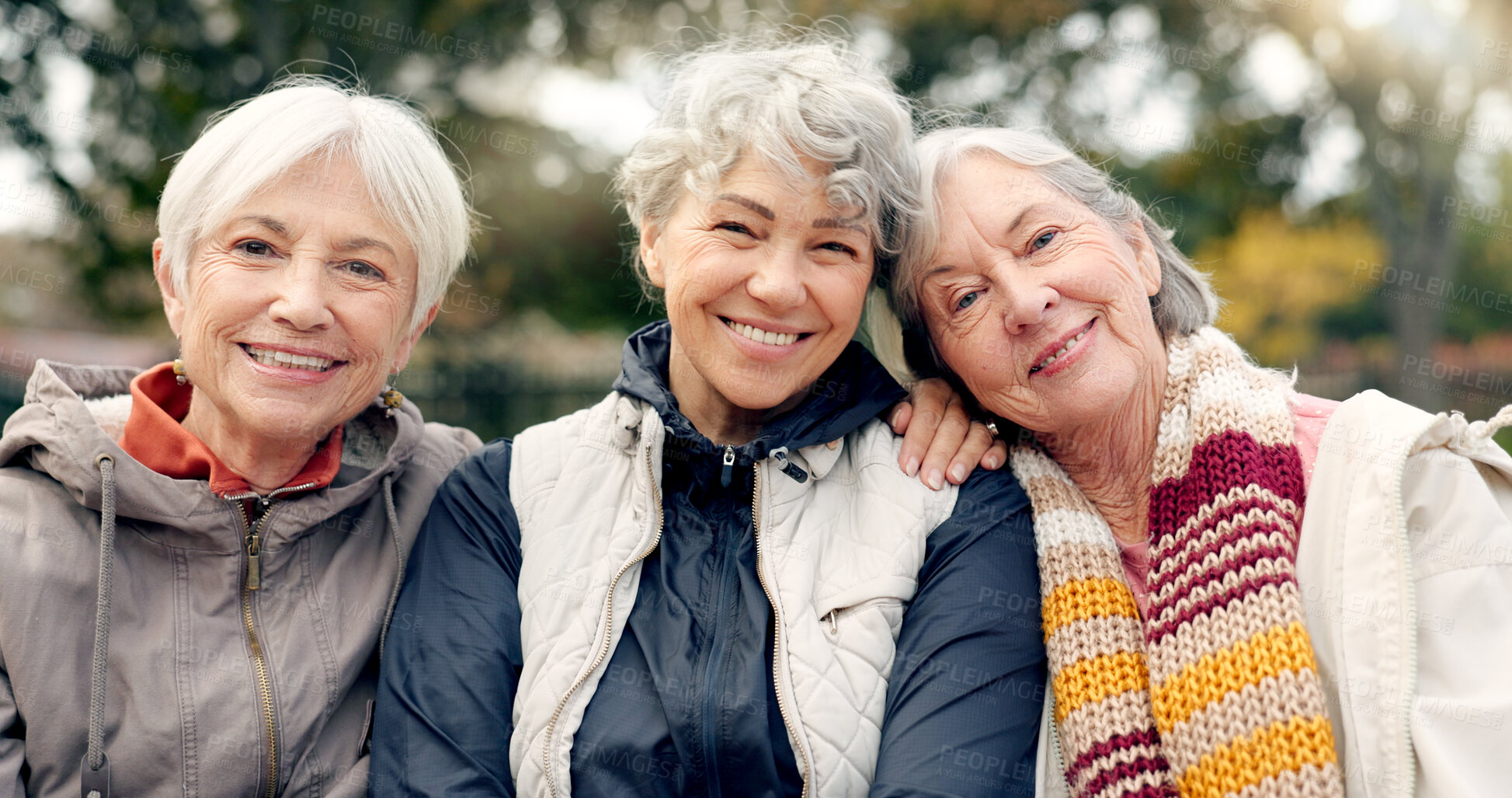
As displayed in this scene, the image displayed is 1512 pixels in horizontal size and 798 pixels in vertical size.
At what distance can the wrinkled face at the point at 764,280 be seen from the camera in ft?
7.34

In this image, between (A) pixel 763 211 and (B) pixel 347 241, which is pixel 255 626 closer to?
(B) pixel 347 241

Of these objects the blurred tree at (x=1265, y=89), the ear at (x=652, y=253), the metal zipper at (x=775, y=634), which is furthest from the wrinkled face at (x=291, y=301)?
the blurred tree at (x=1265, y=89)

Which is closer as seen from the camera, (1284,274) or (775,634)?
(775,634)

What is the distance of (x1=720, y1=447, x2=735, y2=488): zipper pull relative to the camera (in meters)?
2.25

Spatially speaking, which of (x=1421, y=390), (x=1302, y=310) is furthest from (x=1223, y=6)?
(x=1302, y=310)

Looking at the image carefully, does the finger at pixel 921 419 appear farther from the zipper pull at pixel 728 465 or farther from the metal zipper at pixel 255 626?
the metal zipper at pixel 255 626

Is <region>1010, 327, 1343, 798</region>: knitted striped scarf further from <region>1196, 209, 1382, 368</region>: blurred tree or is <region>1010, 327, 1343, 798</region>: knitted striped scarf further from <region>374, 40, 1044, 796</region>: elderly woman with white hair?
<region>1196, 209, 1382, 368</region>: blurred tree

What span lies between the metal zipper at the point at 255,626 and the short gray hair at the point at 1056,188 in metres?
1.48

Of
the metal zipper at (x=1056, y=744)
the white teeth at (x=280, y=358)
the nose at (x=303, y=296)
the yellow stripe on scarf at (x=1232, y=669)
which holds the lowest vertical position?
the metal zipper at (x=1056, y=744)

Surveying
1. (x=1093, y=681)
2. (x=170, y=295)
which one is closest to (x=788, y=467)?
(x=1093, y=681)

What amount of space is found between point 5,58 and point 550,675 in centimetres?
743

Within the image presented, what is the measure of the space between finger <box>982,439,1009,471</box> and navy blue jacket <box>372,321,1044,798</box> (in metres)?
0.06

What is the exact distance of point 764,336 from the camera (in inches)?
91.5

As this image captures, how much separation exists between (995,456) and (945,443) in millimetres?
145
